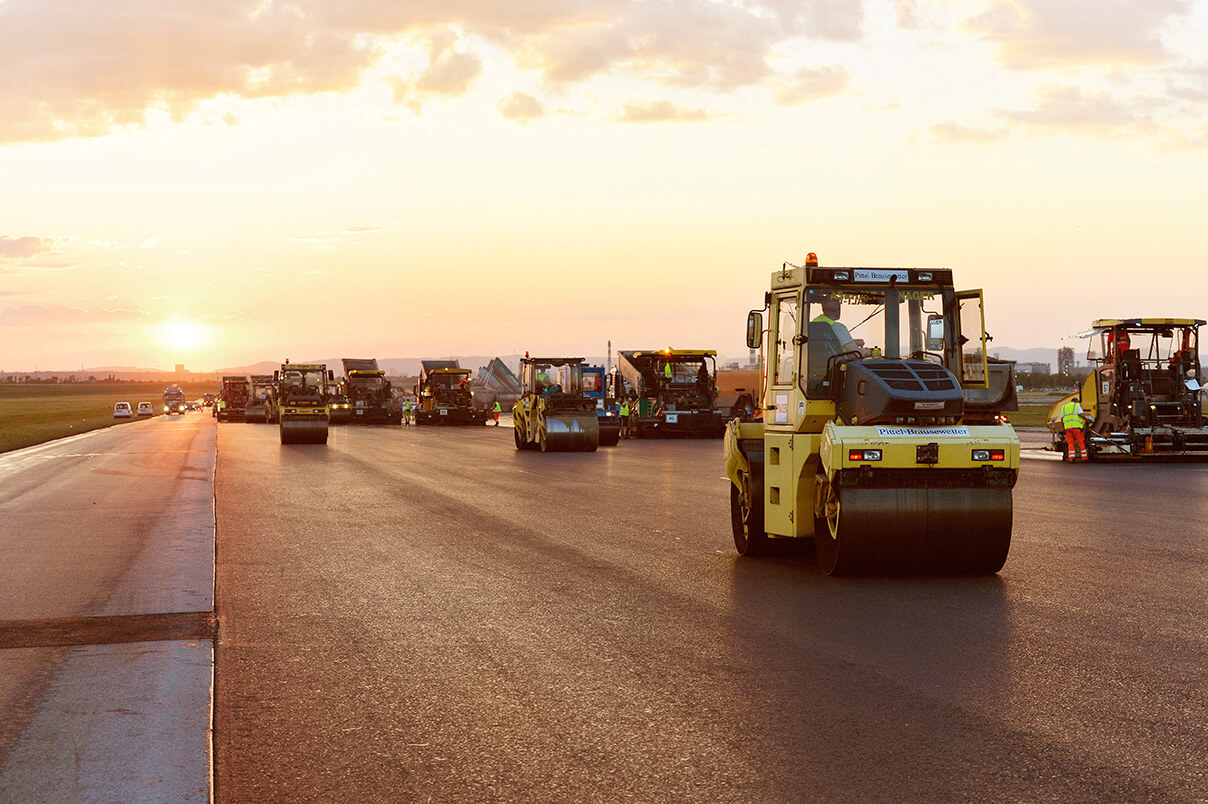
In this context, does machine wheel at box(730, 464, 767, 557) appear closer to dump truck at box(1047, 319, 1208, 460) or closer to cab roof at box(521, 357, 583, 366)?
dump truck at box(1047, 319, 1208, 460)

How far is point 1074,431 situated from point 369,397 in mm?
42940

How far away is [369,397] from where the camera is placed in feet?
209

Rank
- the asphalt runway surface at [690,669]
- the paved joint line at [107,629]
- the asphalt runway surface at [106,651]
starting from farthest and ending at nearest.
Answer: the paved joint line at [107,629] < the asphalt runway surface at [106,651] < the asphalt runway surface at [690,669]

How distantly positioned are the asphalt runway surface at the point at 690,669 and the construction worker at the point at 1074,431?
1277 centimetres

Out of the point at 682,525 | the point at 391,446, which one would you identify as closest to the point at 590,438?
the point at 391,446

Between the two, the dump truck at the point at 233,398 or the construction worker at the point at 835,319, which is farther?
the dump truck at the point at 233,398

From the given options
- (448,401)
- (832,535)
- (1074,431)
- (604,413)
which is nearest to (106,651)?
(832,535)

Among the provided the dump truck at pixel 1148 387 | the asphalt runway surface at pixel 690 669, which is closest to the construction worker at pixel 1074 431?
the dump truck at pixel 1148 387

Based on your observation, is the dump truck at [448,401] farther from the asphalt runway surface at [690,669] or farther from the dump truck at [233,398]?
the asphalt runway surface at [690,669]

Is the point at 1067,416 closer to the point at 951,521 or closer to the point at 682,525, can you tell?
the point at 682,525

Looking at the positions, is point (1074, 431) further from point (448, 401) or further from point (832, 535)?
point (448, 401)

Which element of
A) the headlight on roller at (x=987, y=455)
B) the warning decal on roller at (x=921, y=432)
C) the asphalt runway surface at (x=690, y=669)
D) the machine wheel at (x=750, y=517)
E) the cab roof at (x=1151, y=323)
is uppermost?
the cab roof at (x=1151, y=323)

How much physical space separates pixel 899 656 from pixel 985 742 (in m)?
1.87

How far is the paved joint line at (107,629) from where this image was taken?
829cm
